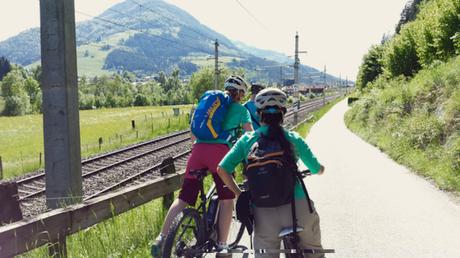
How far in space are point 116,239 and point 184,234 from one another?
1.44 m

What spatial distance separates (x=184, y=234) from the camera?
13.9 ft

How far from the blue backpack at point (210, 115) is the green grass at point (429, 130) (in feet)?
20.0

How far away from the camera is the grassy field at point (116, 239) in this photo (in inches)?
195

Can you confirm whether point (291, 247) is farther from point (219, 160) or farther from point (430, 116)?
point (430, 116)

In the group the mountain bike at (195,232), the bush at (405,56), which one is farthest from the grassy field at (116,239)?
the bush at (405,56)

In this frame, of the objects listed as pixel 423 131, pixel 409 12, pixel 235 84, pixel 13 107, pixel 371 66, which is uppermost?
pixel 409 12

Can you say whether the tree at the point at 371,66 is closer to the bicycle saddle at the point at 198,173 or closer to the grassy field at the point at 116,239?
the grassy field at the point at 116,239

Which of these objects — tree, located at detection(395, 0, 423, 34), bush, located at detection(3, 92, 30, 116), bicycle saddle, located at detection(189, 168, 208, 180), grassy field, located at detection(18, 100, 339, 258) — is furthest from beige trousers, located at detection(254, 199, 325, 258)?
bush, located at detection(3, 92, 30, 116)

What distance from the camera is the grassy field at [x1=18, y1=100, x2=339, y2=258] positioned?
495cm

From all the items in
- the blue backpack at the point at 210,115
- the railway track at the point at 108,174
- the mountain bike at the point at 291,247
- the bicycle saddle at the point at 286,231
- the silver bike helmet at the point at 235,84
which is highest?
the silver bike helmet at the point at 235,84

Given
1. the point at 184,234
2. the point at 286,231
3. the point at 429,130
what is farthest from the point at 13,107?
the point at 286,231

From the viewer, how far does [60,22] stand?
511 cm

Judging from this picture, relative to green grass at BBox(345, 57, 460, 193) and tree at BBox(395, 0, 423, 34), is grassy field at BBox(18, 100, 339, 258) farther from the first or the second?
tree at BBox(395, 0, 423, 34)

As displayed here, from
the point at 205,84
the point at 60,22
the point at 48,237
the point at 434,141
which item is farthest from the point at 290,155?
the point at 205,84
